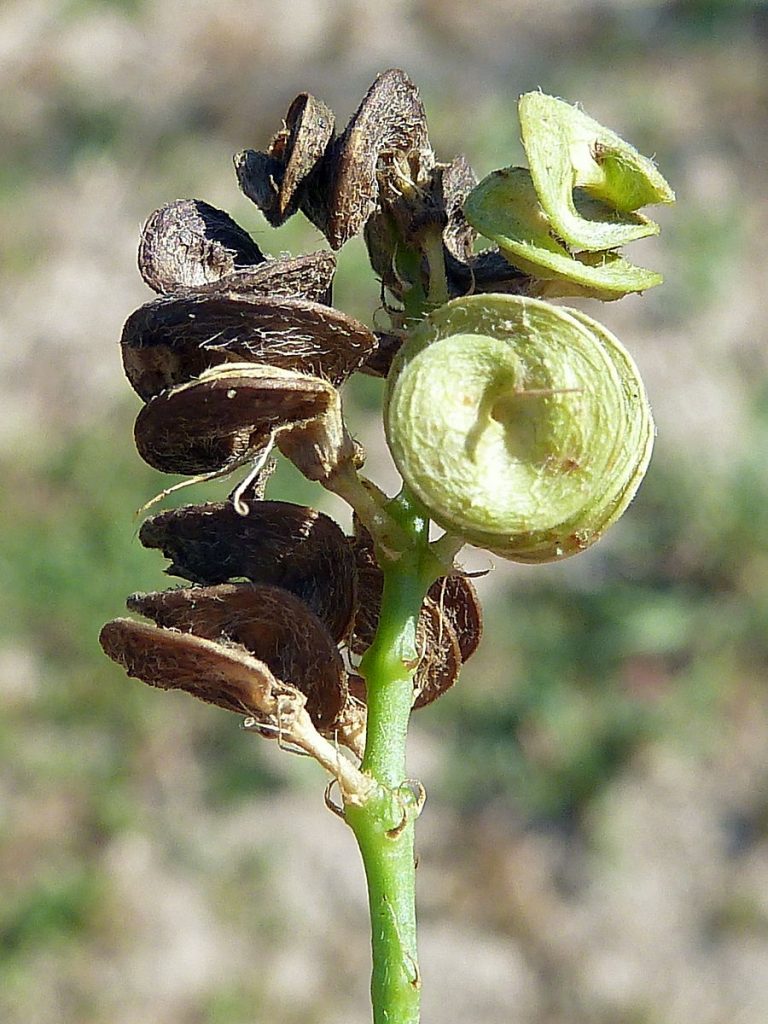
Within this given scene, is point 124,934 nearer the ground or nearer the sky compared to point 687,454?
nearer the ground

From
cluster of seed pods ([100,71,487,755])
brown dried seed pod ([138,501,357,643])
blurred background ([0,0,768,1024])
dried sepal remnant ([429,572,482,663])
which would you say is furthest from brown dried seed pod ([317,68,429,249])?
blurred background ([0,0,768,1024])

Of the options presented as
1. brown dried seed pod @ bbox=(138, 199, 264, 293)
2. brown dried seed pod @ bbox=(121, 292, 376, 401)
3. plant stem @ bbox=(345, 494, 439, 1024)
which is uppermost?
brown dried seed pod @ bbox=(138, 199, 264, 293)

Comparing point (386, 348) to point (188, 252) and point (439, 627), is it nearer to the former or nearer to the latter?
point (188, 252)

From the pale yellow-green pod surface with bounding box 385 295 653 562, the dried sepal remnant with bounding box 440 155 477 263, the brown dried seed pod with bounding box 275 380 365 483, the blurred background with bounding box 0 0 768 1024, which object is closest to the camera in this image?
the pale yellow-green pod surface with bounding box 385 295 653 562

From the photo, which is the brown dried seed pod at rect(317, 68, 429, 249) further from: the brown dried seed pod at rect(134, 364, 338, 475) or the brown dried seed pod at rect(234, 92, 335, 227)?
the brown dried seed pod at rect(134, 364, 338, 475)

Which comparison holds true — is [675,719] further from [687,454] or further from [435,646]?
[435,646]

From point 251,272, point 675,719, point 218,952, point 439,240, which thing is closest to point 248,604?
point 251,272
